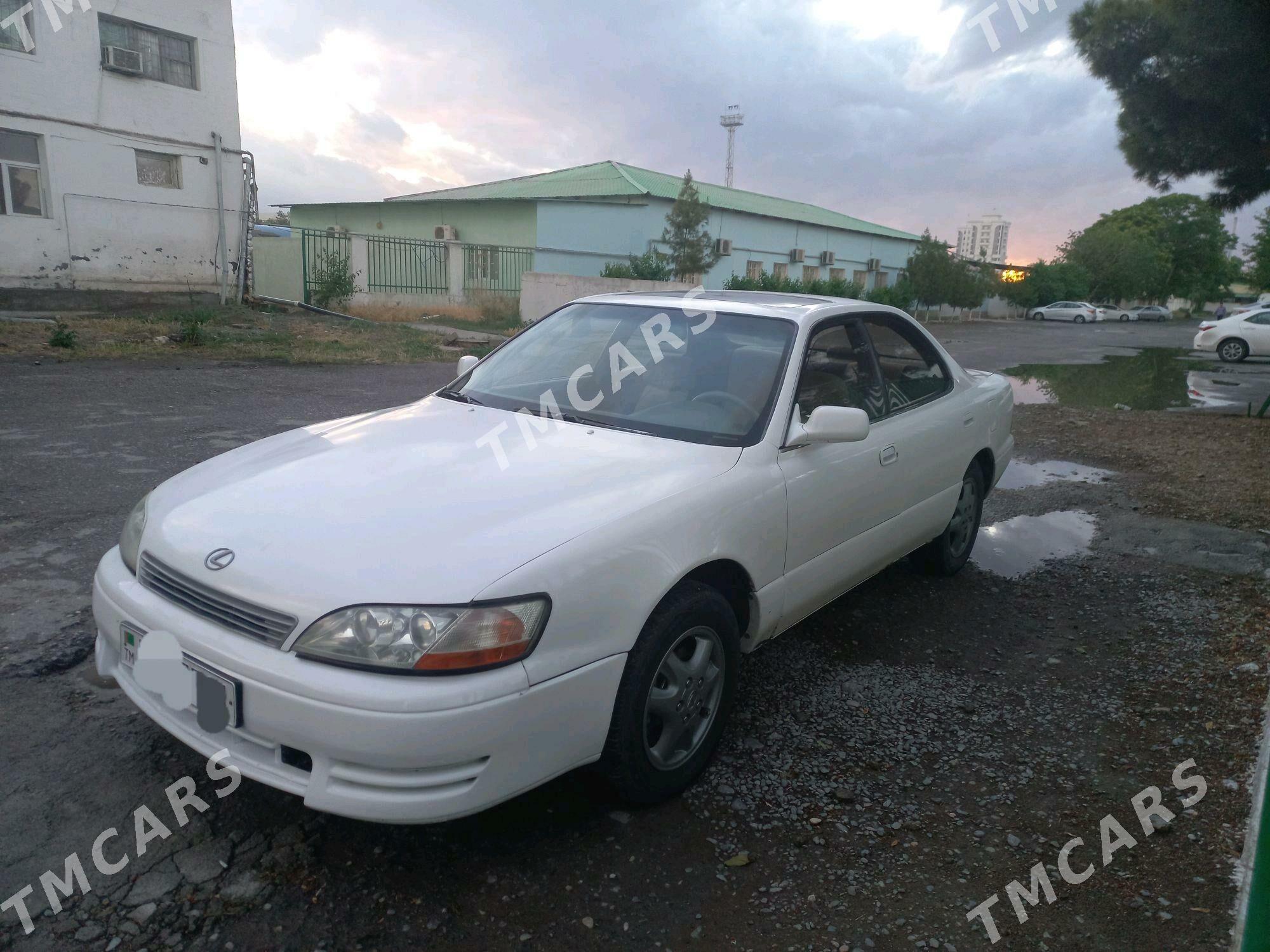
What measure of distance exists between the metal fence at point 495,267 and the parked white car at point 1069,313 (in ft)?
125

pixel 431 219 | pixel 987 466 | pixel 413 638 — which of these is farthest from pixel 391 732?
pixel 431 219

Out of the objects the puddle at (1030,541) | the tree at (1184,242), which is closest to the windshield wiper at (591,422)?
the puddle at (1030,541)

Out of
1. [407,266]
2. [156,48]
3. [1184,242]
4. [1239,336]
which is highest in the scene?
[1184,242]

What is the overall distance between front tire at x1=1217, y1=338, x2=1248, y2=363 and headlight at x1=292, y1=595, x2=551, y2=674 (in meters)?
24.9

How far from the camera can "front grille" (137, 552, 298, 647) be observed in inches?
84.2

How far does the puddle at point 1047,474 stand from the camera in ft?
23.4

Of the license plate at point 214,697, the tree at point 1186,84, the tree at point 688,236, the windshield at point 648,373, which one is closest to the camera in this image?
the license plate at point 214,697

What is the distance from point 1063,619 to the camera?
432 centimetres

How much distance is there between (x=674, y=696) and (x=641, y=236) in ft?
91.4

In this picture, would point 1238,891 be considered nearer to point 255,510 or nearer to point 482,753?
point 482,753

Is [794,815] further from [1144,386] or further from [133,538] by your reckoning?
[1144,386]

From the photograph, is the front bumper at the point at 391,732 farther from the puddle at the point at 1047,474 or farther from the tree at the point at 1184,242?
the tree at the point at 1184,242

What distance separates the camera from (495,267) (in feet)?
82.5

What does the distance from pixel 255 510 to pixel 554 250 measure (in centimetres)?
2715
